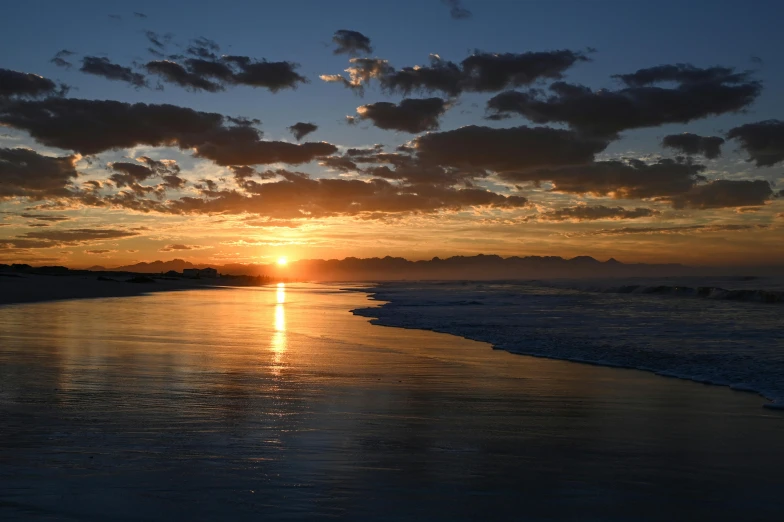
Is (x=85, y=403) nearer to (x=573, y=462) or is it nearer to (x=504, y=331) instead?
(x=573, y=462)

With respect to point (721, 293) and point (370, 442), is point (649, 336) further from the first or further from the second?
point (721, 293)

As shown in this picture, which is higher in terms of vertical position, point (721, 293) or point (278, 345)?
point (721, 293)

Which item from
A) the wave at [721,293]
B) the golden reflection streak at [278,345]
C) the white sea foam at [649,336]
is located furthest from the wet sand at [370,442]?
the wave at [721,293]

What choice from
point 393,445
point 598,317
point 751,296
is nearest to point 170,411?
point 393,445

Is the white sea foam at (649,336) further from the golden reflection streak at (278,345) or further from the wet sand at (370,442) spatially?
the golden reflection streak at (278,345)

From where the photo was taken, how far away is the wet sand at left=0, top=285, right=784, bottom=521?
488 cm

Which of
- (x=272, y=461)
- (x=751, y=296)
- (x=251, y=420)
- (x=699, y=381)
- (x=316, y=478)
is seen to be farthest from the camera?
(x=751, y=296)

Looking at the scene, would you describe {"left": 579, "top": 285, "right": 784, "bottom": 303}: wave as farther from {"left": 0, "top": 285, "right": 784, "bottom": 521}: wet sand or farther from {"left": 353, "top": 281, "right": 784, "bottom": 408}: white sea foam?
{"left": 0, "top": 285, "right": 784, "bottom": 521}: wet sand

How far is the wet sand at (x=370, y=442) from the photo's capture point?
16.0 ft

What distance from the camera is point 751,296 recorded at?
37.4 meters

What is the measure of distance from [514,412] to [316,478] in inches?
153

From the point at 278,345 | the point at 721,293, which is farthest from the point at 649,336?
the point at 721,293

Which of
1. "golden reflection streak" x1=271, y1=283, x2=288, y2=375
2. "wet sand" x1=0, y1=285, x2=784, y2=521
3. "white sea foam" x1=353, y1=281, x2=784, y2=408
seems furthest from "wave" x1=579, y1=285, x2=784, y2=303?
"wet sand" x1=0, y1=285, x2=784, y2=521

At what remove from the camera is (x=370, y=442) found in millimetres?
6684
